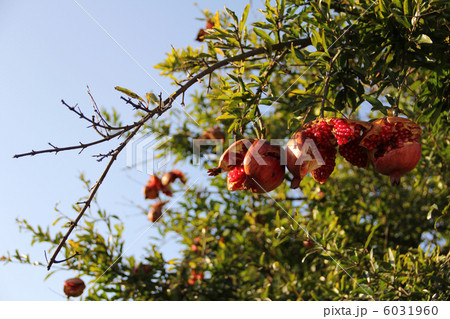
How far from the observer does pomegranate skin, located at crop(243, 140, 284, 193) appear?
0.85 m

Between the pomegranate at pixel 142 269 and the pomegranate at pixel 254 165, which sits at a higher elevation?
the pomegranate at pixel 142 269

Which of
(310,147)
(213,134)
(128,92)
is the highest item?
(213,134)

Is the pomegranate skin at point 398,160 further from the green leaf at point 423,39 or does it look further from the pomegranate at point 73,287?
the pomegranate at point 73,287

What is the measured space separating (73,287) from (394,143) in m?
1.15

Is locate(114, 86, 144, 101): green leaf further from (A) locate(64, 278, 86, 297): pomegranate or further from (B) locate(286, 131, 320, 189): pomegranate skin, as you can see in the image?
(A) locate(64, 278, 86, 297): pomegranate

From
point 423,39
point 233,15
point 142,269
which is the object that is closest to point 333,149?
point 423,39

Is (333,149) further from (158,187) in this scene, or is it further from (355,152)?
(158,187)

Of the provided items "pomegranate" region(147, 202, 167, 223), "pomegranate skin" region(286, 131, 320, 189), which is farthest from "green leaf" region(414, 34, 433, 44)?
"pomegranate" region(147, 202, 167, 223)

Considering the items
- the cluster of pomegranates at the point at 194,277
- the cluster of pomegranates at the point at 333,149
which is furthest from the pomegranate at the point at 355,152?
the cluster of pomegranates at the point at 194,277

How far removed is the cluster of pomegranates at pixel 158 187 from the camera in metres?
2.14

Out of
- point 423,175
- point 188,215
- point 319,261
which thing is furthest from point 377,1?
point 188,215

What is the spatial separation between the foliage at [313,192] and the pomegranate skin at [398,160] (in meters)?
0.12

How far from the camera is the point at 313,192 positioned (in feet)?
6.63

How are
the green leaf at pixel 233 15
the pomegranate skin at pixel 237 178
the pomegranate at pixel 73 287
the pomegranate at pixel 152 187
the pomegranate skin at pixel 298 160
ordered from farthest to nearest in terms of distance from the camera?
the pomegranate at pixel 152 187 < the pomegranate at pixel 73 287 < the green leaf at pixel 233 15 < the pomegranate skin at pixel 237 178 < the pomegranate skin at pixel 298 160
